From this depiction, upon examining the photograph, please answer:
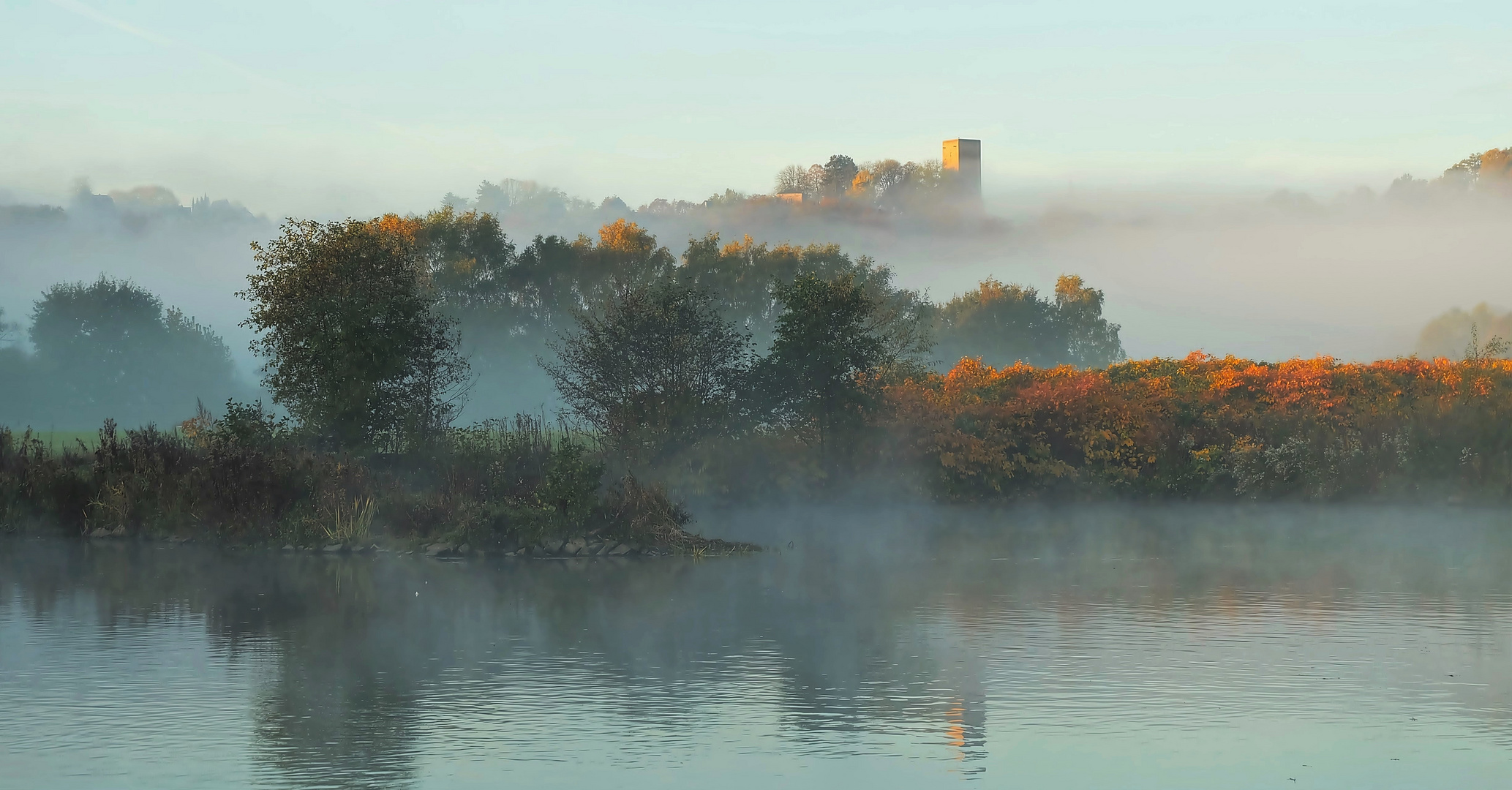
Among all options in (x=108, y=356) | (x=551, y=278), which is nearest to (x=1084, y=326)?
(x=551, y=278)

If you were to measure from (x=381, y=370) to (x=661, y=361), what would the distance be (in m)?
6.41

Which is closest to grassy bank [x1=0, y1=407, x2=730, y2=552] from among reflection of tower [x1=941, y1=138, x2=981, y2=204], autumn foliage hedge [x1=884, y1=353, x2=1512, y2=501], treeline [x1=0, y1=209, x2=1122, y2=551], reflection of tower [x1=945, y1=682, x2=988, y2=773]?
treeline [x1=0, y1=209, x2=1122, y2=551]

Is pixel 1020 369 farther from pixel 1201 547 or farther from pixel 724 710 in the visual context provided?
pixel 724 710

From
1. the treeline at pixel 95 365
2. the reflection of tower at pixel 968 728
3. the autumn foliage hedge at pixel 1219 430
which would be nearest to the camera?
the reflection of tower at pixel 968 728

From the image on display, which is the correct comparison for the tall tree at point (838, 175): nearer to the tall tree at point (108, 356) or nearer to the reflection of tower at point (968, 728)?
the tall tree at point (108, 356)

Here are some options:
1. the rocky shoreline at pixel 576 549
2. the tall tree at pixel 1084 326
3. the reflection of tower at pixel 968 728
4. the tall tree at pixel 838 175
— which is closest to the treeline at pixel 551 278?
the tall tree at pixel 1084 326

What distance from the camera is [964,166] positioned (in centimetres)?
13162

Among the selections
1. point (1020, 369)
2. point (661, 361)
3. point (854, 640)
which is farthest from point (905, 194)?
point (854, 640)

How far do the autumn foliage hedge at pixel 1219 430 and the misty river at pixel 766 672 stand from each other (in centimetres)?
1216

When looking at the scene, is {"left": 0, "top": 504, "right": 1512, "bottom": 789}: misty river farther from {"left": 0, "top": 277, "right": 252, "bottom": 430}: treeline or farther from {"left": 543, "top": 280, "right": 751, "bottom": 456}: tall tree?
{"left": 0, "top": 277, "right": 252, "bottom": 430}: treeline

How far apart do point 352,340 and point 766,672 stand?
67.8 ft

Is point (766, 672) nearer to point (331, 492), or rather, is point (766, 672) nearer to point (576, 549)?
point (576, 549)

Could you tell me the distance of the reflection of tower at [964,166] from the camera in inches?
5103

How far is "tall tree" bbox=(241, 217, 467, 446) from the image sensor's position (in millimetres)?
31719
